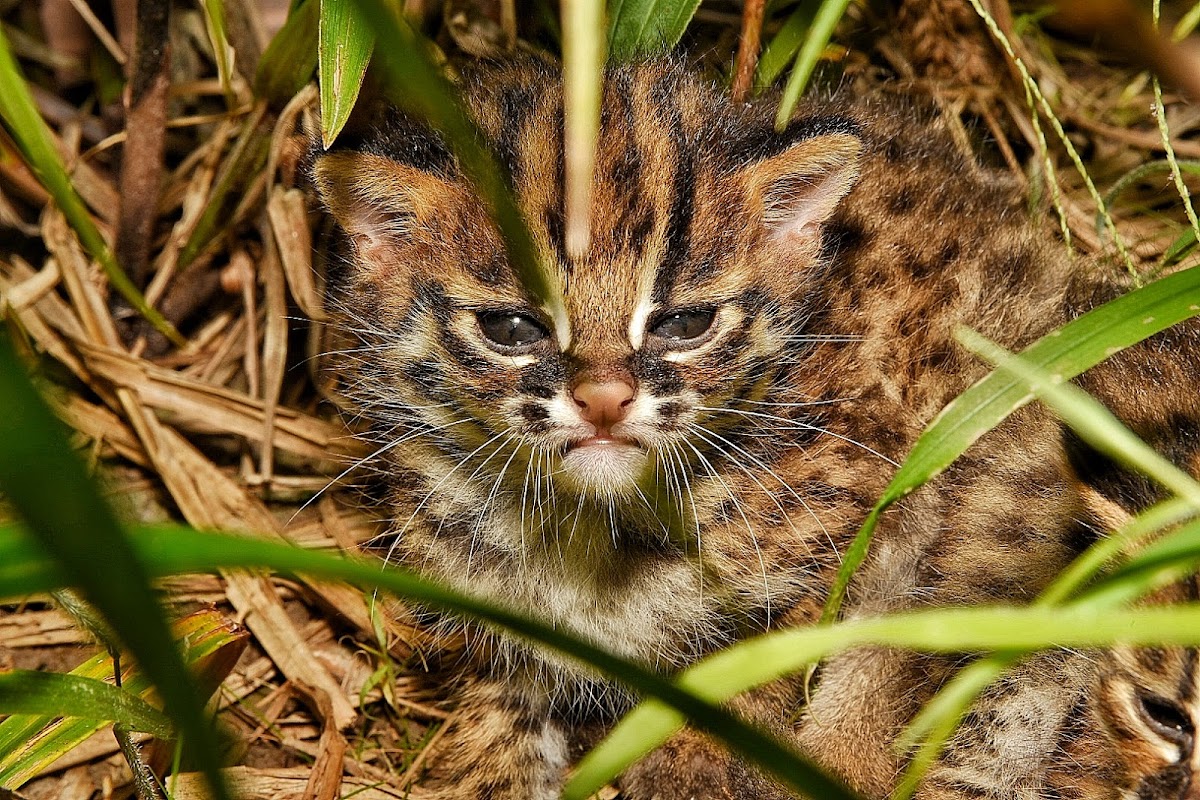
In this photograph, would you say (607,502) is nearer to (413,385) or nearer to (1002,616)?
Result: (413,385)

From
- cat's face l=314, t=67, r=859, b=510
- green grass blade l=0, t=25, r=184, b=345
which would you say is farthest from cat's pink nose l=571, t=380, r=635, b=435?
green grass blade l=0, t=25, r=184, b=345

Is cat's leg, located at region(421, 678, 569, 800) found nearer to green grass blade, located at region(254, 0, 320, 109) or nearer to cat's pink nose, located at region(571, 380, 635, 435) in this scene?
cat's pink nose, located at region(571, 380, 635, 435)

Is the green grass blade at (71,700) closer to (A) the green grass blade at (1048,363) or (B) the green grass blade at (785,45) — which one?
(A) the green grass blade at (1048,363)

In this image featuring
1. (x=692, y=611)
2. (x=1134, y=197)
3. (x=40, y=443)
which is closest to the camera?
(x=40, y=443)

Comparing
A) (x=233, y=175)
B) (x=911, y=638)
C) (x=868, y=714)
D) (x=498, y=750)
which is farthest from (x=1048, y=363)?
(x=233, y=175)

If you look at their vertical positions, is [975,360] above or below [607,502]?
above

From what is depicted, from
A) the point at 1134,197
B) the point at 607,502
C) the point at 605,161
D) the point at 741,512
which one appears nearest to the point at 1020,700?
the point at 741,512
